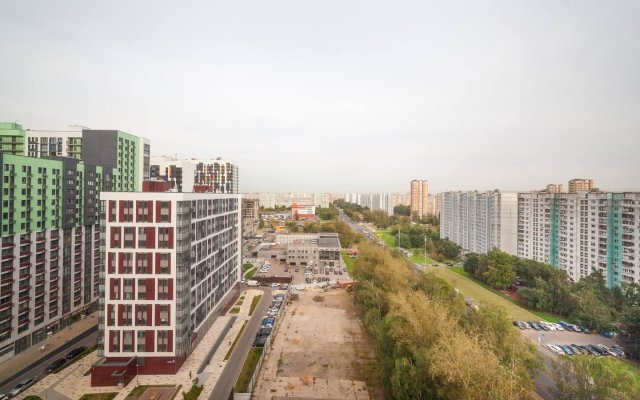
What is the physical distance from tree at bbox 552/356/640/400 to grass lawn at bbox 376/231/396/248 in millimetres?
59304

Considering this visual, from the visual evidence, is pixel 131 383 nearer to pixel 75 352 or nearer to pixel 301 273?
pixel 75 352

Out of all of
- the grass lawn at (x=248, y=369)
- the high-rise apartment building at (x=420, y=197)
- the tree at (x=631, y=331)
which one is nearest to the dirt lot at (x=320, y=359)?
the grass lawn at (x=248, y=369)

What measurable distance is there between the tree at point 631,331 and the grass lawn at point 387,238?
162 ft

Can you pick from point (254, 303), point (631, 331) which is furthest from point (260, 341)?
point (631, 331)

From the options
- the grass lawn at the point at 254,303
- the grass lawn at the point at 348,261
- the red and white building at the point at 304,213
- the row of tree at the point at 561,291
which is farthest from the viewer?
the red and white building at the point at 304,213

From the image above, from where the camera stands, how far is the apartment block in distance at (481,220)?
173 feet

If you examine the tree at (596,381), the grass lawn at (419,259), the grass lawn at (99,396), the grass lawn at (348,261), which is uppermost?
the tree at (596,381)

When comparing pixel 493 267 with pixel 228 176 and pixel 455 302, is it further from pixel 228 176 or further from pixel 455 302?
pixel 228 176

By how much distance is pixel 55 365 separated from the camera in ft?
73.6

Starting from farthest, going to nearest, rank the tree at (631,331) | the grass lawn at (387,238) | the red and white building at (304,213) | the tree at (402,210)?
1. the tree at (402,210)
2. the red and white building at (304,213)
3. the grass lawn at (387,238)
4. the tree at (631,331)

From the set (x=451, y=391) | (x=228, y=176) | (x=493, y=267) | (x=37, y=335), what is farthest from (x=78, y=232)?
(x=493, y=267)

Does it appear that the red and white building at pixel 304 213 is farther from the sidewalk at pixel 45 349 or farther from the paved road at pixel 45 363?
the paved road at pixel 45 363

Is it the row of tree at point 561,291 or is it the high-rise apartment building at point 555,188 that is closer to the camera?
the row of tree at point 561,291

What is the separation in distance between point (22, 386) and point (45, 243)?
10.6m
